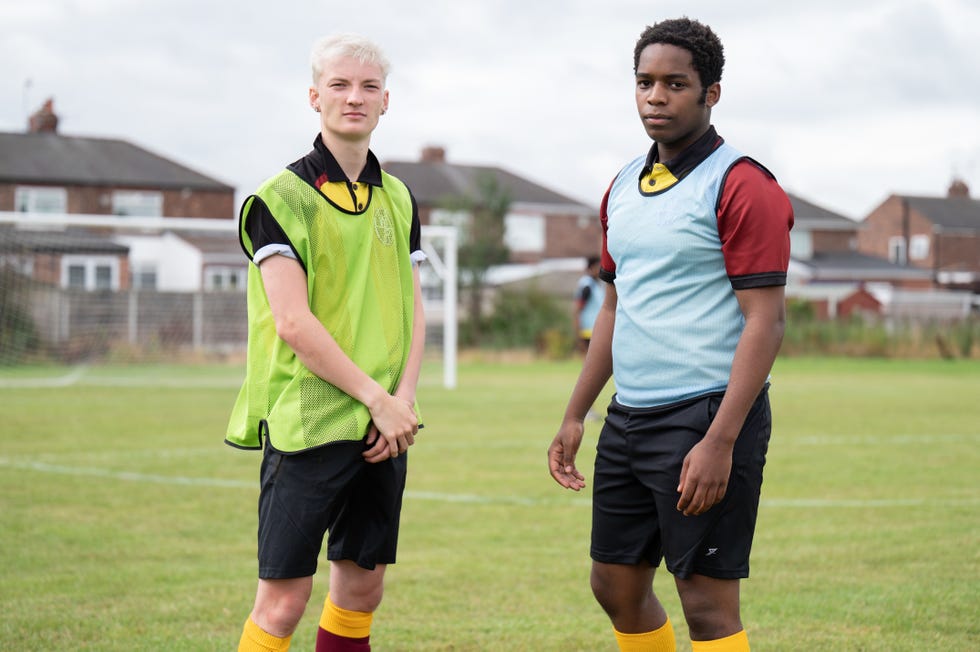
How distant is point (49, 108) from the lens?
5188cm

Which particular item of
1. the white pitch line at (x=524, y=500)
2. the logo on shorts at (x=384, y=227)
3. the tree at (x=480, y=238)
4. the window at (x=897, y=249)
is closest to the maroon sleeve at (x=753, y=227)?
the logo on shorts at (x=384, y=227)

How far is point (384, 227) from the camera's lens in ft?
11.8

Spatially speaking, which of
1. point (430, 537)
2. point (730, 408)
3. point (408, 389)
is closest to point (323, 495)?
A: point (408, 389)

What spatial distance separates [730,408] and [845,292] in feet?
174

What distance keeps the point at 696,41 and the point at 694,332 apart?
829mm

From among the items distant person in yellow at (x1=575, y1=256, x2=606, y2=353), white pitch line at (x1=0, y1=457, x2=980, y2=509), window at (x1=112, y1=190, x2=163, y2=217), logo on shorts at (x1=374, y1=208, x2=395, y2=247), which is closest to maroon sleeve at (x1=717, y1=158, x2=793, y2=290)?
logo on shorts at (x1=374, y1=208, x2=395, y2=247)

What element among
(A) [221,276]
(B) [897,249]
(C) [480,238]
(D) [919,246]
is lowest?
(A) [221,276]

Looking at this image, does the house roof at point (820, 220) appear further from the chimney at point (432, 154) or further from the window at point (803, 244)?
the chimney at point (432, 154)

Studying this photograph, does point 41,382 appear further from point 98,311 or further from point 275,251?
point 275,251

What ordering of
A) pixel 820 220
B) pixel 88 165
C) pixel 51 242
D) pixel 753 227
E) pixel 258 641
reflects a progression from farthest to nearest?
pixel 820 220, pixel 88 165, pixel 51 242, pixel 258 641, pixel 753 227

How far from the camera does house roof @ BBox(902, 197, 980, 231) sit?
2840 inches

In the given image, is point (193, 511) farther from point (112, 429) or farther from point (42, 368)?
point (42, 368)

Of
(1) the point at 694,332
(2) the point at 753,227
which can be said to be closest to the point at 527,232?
(1) the point at 694,332

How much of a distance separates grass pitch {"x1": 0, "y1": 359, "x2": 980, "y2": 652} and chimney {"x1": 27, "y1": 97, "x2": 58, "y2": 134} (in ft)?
128
